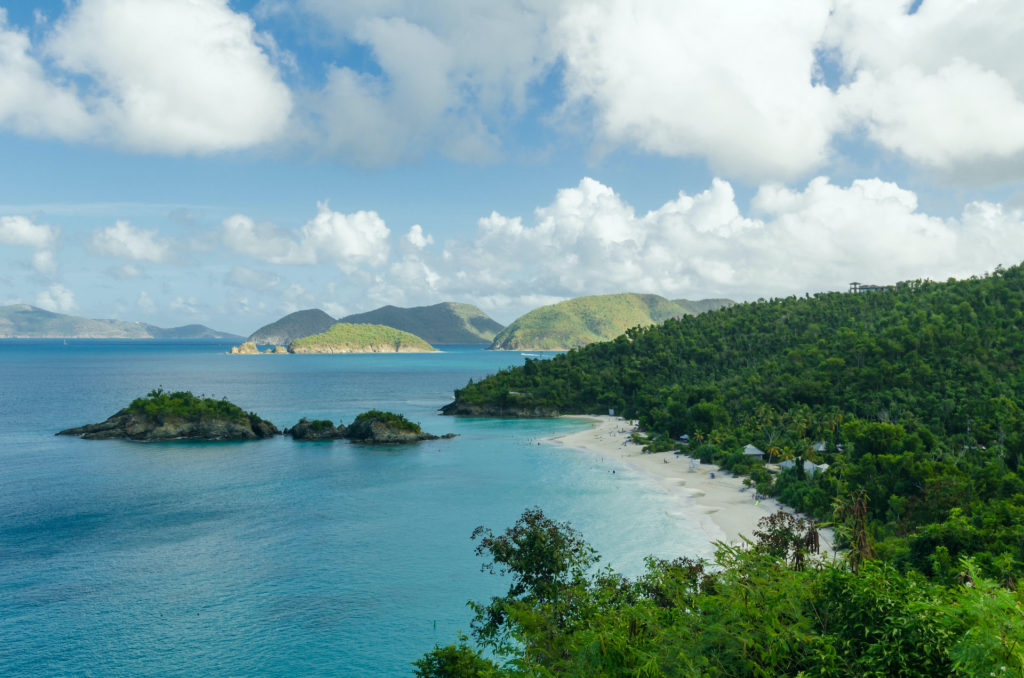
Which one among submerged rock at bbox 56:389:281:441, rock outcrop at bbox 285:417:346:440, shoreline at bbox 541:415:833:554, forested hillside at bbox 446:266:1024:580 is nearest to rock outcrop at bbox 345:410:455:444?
rock outcrop at bbox 285:417:346:440

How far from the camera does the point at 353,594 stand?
41250 mm

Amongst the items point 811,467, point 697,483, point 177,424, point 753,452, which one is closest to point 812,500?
point 811,467

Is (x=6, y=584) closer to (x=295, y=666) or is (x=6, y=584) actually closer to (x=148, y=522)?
(x=148, y=522)

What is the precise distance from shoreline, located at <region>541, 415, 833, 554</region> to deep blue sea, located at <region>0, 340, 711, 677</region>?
2780mm

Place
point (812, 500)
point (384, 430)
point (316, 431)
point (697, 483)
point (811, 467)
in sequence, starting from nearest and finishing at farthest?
point (812, 500), point (811, 467), point (697, 483), point (384, 430), point (316, 431)

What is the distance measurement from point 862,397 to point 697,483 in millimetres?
33514

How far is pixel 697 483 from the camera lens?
237ft

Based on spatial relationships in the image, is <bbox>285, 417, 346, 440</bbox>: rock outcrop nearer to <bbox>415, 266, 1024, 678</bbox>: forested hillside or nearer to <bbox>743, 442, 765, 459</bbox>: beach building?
<bbox>415, 266, 1024, 678</bbox>: forested hillside

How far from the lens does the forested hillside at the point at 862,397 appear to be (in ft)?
151

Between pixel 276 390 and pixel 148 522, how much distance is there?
127 meters

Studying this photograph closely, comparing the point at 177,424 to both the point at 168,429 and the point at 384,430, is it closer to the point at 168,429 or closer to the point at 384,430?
the point at 168,429

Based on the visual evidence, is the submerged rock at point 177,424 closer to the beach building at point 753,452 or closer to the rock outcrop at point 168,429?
the rock outcrop at point 168,429

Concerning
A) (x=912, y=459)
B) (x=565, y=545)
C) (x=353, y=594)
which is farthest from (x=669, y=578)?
(x=912, y=459)

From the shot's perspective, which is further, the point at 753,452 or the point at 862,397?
the point at 862,397
